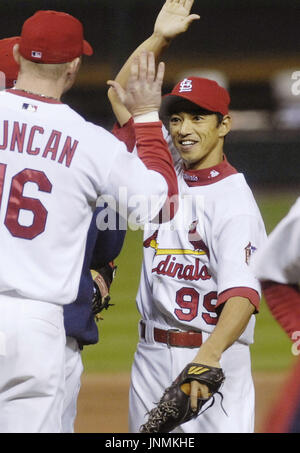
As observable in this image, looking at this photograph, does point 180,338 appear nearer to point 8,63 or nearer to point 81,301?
point 81,301

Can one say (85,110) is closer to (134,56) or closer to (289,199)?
(289,199)

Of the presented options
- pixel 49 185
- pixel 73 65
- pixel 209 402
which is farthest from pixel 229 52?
pixel 49 185

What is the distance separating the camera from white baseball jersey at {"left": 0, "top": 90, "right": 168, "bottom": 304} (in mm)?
2861

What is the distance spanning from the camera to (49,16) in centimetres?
311

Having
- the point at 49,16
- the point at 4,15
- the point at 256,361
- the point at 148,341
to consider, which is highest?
the point at 4,15

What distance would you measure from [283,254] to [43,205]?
3.00ft

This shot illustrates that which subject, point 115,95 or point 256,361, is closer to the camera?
point 115,95

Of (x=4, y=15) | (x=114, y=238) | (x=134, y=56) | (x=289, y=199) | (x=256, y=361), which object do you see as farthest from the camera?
(x=4, y=15)

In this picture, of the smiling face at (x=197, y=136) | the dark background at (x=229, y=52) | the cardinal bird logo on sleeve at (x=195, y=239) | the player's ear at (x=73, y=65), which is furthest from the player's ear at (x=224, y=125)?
the dark background at (x=229, y=52)

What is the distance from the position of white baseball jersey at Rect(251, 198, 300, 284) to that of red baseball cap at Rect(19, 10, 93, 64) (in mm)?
1037

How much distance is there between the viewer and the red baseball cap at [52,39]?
293 cm

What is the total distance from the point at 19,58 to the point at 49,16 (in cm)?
22

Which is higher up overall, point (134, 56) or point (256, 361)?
point (134, 56)

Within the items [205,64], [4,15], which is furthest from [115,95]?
[205,64]
